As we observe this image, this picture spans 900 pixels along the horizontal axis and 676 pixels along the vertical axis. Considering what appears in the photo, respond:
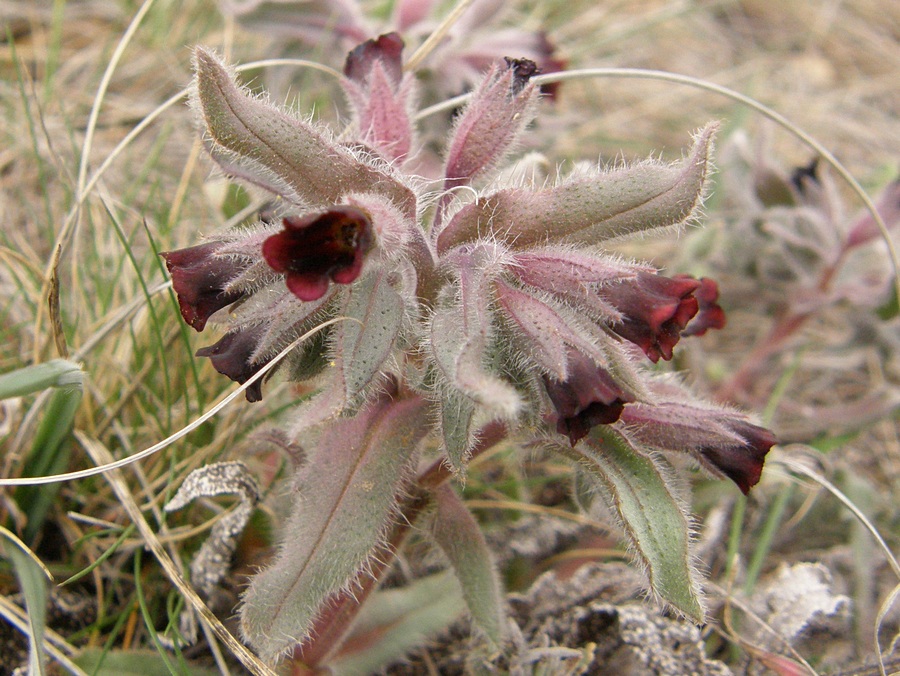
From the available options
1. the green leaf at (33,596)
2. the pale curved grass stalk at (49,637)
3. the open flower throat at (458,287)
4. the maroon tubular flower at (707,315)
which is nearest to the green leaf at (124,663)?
the pale curved grass stalk at (49,637)

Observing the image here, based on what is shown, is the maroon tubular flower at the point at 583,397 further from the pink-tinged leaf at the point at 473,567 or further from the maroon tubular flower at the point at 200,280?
the maroon tubular flower at the point at 200,280

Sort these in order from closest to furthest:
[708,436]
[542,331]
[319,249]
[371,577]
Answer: [319,249] < [542,331] < [708,436] < [371,577]

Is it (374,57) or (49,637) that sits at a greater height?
(374,57)

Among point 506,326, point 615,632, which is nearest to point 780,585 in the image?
point 615,632

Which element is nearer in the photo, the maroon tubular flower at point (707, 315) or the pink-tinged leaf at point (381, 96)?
the pink-tinged leaf at point (381, 96)

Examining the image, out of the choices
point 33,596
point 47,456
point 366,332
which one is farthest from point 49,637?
point 366,332

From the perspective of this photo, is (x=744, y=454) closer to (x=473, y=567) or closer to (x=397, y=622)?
(x=473, y=567)

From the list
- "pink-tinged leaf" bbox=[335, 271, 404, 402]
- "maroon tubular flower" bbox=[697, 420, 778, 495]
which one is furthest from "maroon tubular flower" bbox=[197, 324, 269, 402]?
"maroon tubular flower" bbox=[697, 420, 778, 495]
